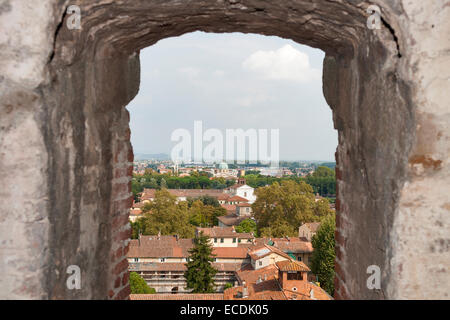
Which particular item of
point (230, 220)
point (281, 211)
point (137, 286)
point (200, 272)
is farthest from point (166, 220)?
point (137, 286)

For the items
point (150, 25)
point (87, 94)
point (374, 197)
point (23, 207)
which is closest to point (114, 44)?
point (150, 25)

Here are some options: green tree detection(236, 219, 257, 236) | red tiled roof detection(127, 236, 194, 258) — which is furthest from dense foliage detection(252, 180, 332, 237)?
red tiled roof detection(127, 236, 194, 258)

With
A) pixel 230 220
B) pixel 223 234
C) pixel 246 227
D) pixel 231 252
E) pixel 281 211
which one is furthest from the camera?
pixel 230 220

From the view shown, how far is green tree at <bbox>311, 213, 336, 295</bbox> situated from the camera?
24.8 m

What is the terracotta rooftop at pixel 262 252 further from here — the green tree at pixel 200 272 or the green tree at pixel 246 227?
the green tree at pixel 246 227

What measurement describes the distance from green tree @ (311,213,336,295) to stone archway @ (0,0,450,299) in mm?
24012

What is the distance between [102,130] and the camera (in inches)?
84.1

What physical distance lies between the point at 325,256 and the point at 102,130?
82.9 ft

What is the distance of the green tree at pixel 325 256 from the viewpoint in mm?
24828

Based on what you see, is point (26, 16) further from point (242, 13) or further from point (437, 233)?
point (437, 233)

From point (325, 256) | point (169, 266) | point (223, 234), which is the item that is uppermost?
point (325, 256)

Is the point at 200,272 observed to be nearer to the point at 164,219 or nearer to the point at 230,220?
the point at 164,219

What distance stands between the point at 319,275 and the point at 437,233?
1023 inches
